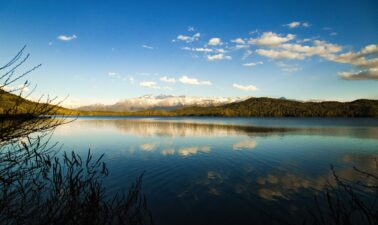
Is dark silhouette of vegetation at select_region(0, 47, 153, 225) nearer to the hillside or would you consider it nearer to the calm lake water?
the hillside

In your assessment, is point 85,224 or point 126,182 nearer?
point 85,224

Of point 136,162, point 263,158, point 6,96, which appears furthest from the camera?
point 263,158

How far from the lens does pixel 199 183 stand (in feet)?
59.8

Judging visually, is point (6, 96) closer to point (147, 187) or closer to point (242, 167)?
point (147, 187)

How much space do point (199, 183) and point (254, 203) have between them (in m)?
4.96

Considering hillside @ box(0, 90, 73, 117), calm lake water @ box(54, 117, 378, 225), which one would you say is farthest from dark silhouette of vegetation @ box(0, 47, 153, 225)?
calm lake water @ box(54, 117, 378, 225)

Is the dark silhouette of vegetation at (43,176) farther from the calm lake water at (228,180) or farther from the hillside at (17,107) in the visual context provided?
the calm lake water at (228,180)

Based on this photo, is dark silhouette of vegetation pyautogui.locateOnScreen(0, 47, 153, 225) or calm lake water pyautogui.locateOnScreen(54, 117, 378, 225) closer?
dark silhouette of vegetation pyautogui.locateOnScreen(0, 47, 153, 225)

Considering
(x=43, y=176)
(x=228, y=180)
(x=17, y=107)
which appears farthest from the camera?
(x=228, y=180)

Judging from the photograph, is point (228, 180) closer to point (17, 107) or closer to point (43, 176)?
point (43, 176)

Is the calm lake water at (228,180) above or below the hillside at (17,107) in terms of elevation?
below

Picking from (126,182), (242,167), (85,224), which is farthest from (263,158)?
(85,224)

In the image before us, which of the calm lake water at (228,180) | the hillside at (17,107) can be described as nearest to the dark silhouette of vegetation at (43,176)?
the hillside at (17,107)

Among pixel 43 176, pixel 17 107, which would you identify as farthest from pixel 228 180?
pixel 17 107
